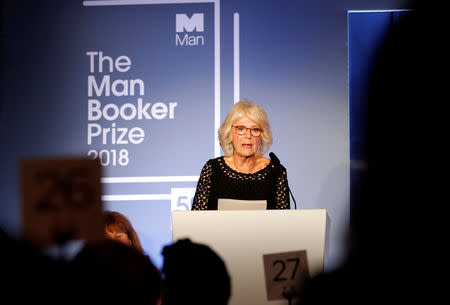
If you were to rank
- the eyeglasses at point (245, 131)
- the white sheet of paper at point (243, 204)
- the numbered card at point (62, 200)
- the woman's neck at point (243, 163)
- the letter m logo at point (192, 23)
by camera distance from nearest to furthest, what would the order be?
the numbered card at point (62, 200), the white sheet of paper at point (243, 204), the woman's neck at point (243, 163), the eyeglasses at point (245, 131), the letter m logo at point (192, 23)

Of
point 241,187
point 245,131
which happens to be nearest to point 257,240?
point 241,187

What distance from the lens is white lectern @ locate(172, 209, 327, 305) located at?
1232mm

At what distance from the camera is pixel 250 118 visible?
3.07 m

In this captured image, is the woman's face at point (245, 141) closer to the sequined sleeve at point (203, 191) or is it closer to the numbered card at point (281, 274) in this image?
the sequined sleeve at point (203, 191)

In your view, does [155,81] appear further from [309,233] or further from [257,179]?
[309,233]

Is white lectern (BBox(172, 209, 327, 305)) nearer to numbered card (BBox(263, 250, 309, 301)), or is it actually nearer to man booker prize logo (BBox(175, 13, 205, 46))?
numbered card (BBox(263, 250, 309, 301))

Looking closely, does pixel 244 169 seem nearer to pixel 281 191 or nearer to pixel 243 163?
pixel 243 163

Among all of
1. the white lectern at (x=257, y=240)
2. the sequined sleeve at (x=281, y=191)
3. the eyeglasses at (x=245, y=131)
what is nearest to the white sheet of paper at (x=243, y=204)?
the white lectern at (x=257, y=240)

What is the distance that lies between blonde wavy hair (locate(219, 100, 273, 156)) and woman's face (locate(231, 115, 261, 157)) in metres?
0.03

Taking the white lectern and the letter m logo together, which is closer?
the white lectern

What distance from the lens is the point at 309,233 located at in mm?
1229

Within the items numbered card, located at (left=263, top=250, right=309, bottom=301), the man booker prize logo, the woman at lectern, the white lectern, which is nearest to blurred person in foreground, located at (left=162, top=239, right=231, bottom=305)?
the white lectern

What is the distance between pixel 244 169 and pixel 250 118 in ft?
1.31

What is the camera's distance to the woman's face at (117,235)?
2744mm
